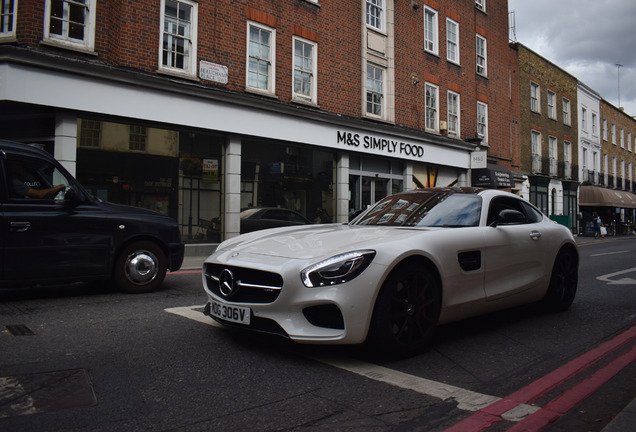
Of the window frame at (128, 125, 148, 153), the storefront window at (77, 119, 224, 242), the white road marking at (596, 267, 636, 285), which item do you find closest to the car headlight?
the white road marking at (596, 267, 636, 285)

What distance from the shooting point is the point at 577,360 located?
3805 millimetres

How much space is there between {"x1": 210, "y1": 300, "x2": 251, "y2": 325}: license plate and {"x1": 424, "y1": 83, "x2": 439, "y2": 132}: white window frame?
693 inches

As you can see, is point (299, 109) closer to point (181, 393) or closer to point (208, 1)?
point (208, 1)

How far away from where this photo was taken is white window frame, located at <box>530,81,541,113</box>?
28.8 metres

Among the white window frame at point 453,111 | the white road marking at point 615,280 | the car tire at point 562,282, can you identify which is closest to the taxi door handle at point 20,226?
the car tire at point 562,282

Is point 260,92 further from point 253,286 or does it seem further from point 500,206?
point 253,286

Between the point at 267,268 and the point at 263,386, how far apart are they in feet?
2.72

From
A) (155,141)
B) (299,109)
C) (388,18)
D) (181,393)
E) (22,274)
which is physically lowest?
(181,393)

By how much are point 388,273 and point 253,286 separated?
1011 mm

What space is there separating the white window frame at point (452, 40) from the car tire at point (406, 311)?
65.5 feet

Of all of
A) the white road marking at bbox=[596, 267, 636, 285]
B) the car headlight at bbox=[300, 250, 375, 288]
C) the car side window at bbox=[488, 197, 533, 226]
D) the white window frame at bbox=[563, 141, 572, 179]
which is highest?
the white window frame at bbox=[563, 141, 572, 179]

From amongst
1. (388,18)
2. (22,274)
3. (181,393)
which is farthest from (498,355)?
(388,18)

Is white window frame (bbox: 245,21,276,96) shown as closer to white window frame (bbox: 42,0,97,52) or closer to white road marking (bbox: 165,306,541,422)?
white window frame (bbox: 42,0,97,52)

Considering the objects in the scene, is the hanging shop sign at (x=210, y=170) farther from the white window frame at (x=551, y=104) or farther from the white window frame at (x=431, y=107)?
the white window frame at (x=551, y=104)
